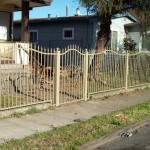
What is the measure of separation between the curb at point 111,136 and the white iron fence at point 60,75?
2.79 metres

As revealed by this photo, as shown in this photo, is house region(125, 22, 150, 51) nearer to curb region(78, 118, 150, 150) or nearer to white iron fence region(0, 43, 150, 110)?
white iron fence region(0, 43, 150, 110)

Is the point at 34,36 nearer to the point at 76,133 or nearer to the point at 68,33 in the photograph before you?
the point at 68,33

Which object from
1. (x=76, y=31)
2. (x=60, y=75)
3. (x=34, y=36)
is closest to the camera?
(x=60, y=75)

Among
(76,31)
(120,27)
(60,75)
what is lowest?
(60,75)

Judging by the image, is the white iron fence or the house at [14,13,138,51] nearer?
the white iron fence

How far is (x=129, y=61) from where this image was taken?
52.1ft

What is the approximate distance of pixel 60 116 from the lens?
1001 cm

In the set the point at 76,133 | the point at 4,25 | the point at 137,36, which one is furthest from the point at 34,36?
the point at 76,133

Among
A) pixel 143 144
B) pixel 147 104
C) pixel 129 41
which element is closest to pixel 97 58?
pixel 147 104

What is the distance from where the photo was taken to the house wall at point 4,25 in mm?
18047

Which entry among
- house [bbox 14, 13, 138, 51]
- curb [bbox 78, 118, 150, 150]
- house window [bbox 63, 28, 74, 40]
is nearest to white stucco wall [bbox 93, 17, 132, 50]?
house [bbox 14, 13, 138, 51]

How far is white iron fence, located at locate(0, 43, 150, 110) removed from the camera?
10820 millimetres

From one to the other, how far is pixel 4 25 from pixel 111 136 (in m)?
11.5

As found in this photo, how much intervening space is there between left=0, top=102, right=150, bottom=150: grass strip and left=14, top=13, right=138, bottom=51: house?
13.3m
